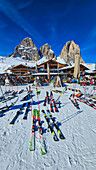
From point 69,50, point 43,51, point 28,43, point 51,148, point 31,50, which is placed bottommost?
point 51,148

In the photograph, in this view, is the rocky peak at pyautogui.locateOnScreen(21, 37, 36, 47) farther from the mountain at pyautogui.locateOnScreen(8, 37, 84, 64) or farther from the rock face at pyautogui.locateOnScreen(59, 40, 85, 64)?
the rock face at pyautogui.locateOnScreen(59, 40, 85, 64)

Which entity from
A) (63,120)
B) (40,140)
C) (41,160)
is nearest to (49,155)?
(41,160)

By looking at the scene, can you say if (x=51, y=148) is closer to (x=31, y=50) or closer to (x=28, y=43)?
(x=31, y=50)

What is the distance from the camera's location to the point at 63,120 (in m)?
4.40

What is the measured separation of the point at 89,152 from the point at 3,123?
4167 millimetres

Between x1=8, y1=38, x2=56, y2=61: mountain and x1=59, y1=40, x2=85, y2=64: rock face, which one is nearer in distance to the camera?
x1=8, y1=38, x2=56, y2=61: mountain

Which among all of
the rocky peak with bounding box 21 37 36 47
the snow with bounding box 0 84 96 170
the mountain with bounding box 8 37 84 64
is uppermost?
the rocky peak with bounding box 21 37 36 47

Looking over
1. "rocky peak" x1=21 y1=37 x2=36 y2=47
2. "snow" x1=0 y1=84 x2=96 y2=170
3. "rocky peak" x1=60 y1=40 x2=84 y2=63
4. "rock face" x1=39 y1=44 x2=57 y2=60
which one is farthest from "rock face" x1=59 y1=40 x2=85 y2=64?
"snow" x1=0 y1=84 x2=96 y2=170

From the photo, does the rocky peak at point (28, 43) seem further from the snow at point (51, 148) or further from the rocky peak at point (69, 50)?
the snow at point (51, 148)

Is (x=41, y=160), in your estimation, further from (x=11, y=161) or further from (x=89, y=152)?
(x=89, y=152)

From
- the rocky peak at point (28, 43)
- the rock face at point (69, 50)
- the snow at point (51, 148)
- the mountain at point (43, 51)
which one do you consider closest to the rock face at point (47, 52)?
the mountain at point (43, 51)

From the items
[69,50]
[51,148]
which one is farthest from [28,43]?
[51,148]

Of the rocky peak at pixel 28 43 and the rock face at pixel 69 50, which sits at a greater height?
the rocky peak at pixel 28 43

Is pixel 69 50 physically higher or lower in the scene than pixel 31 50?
higher
